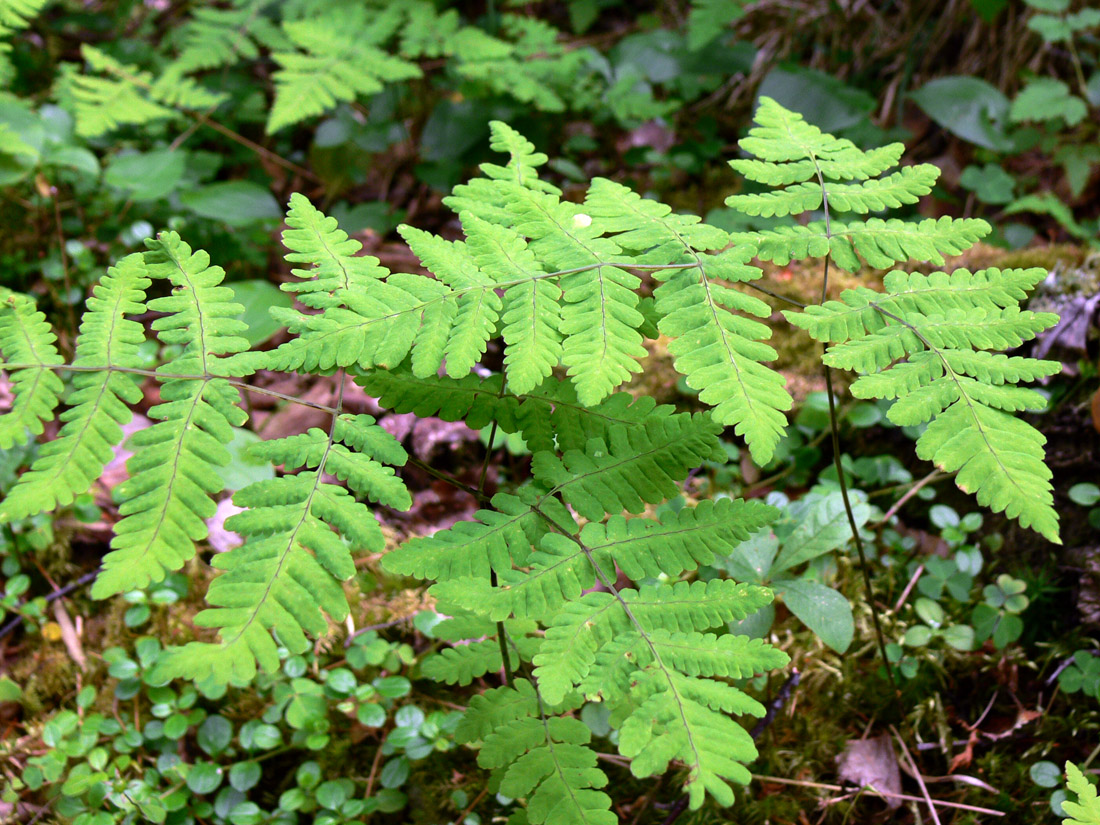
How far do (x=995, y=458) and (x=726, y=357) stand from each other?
437 millimetres

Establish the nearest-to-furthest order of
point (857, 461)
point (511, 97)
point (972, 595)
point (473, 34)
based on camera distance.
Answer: point (972, 595)
point (857, 461)
point (473, 34)
point (511, 97)

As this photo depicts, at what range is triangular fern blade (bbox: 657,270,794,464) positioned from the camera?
3.77ft

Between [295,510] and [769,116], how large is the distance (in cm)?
135

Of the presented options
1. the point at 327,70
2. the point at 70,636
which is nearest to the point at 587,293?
the point at 70,636

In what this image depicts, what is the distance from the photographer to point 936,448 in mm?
1157

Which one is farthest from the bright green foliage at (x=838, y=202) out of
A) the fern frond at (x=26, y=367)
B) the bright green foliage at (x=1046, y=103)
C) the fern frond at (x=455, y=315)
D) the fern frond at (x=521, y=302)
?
the bright green foliage at (x=1046, y=103)

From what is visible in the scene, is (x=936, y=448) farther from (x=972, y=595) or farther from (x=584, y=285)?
(x=972, y=595)

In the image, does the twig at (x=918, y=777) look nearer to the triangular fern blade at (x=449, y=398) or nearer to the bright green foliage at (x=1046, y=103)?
the triangular fern blade at (x=449, y=398)

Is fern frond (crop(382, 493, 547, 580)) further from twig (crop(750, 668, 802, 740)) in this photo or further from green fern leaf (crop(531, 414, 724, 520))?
twig (crop(750, 668, 802, 740))

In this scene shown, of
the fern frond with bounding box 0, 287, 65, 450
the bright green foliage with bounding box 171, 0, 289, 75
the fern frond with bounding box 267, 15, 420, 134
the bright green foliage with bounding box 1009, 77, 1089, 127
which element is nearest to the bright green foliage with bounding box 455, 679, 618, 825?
the fern frond with bounding box 0, 287, 65, 450

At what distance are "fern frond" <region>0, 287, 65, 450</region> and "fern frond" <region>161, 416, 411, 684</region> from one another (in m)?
0.37

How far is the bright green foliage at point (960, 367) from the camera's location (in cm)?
111

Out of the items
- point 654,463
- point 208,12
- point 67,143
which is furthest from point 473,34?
point 654,463

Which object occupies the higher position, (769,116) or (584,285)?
(769,116)
